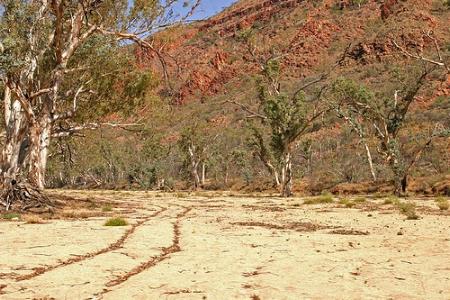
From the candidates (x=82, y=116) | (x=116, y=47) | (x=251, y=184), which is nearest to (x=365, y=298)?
(x=116, y=47)

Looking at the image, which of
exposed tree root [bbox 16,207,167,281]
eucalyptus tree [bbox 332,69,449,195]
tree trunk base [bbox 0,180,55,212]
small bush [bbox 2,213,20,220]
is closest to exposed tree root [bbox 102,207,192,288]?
exposed tree root [bbox 16,207,167,281]

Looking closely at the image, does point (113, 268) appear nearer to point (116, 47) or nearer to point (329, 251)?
point (329, 251)

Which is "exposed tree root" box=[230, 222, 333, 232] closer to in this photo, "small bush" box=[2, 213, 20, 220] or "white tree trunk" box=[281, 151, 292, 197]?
"small bush" box=[2, 213, 20, 220]

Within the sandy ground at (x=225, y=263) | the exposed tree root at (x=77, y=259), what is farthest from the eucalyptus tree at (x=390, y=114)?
the exposed tree root at (x=77, y=259)

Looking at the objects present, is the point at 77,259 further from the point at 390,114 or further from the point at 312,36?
the point at 312,36

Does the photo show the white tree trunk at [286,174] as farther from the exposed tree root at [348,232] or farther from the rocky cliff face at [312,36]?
the rocky cliff face at [312,36]

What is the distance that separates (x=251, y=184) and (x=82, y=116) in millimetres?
33597

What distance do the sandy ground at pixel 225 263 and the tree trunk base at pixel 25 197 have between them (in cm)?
457

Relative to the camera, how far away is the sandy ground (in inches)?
185

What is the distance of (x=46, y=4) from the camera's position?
15938 mm

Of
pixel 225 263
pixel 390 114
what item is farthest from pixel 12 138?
pixel 390 114

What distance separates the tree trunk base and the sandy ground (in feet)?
15.0

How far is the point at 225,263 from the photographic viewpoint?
621 cm

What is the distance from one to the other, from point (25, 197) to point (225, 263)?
10.4 m
